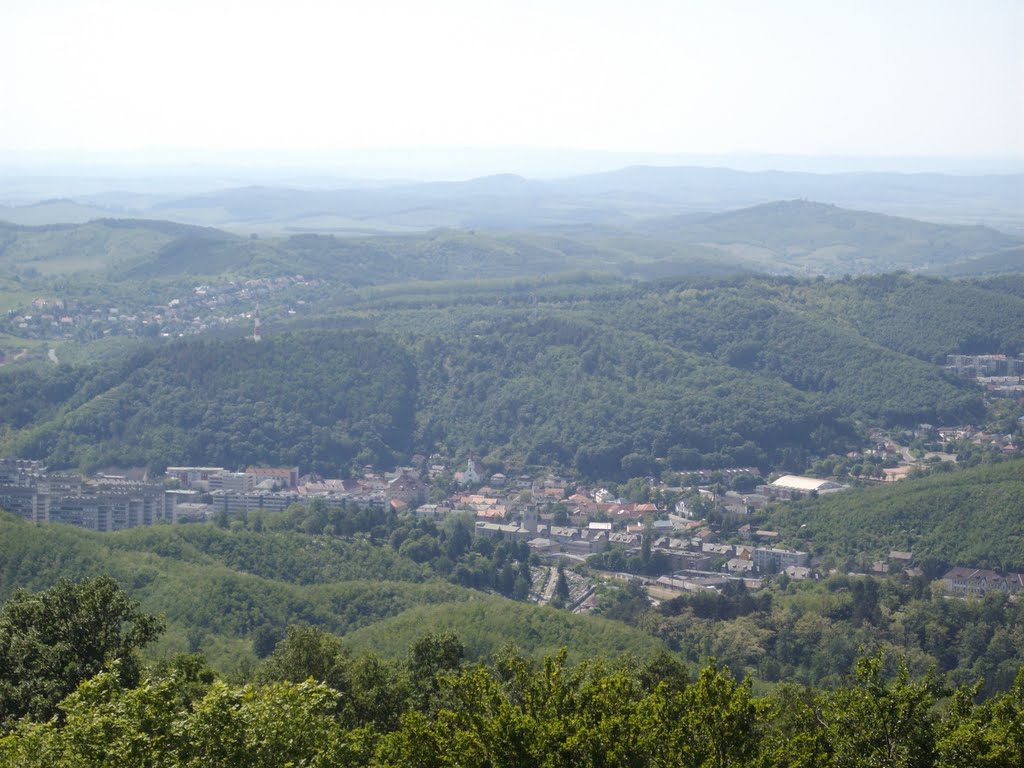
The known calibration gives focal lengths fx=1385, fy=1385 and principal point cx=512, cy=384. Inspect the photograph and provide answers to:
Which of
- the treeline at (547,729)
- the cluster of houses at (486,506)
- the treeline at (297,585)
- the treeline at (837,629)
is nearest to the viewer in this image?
the treeline at (547,729)

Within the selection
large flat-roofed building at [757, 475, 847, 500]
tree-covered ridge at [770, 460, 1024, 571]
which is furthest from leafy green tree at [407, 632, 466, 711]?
large flat-roofed building at [757, 475, 847, 500]

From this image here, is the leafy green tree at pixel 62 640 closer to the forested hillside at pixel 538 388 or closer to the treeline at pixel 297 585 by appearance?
the treeline at pixel 297 585

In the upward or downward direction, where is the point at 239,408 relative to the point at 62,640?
downward

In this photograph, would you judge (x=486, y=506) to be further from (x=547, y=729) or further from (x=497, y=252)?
(x=497, y=252)

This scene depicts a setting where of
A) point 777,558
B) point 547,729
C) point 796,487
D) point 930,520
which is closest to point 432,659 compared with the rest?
point 547,729

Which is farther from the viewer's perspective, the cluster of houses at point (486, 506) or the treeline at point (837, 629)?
the cluster of houses at point (486, 506)

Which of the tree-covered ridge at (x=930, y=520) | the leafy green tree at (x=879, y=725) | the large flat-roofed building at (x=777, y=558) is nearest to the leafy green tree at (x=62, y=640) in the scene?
the leafy green tree at (x=879, y=725)

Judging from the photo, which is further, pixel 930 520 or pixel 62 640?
pixel 930 520

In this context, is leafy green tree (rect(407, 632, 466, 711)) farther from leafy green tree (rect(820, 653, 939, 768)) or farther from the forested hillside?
the forested hillside

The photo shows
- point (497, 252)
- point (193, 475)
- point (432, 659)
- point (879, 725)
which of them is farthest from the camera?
point (497, 252)

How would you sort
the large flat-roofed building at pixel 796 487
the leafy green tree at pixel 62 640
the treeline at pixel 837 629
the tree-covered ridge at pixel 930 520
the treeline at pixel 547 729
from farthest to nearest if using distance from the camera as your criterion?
1. the large flat-roofed building at pixel 796 487
2. the tree-covered ridge at pixel 930 520
3. the treeline at pixel 837 629
4. the leafy green tree at pixel 62 640
5. the treeline at pixel 547 729
